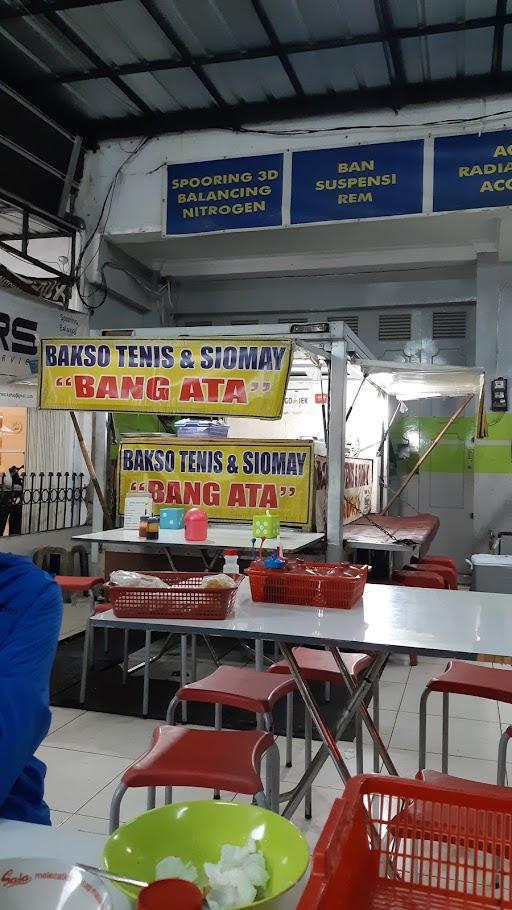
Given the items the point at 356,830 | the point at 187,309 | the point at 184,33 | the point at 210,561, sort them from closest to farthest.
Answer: the point at 356,830, the point at 210,561, the point at 184,33, the point at 187,309

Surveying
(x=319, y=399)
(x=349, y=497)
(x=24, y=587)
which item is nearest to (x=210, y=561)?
(x=349, y=497)

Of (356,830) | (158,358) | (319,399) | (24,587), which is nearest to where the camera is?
(356,830)

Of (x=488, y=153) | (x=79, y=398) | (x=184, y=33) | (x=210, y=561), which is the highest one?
(x=184, y=33)

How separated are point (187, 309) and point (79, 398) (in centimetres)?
482

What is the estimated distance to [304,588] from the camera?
2.85m

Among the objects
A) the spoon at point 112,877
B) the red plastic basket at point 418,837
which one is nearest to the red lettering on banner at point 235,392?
the red plastic basket at point 418,837

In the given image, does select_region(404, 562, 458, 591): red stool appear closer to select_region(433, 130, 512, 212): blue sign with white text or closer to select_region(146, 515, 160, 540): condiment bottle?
select_region(146, 515, 160, 540): condiment bottle

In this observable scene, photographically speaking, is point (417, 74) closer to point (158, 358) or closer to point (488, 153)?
point (488, 153)

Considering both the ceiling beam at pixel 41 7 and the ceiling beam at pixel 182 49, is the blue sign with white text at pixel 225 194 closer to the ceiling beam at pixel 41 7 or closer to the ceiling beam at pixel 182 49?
the ceiling beam at pixel 182 49

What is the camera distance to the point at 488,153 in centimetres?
650

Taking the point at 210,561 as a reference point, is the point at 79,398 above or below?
above

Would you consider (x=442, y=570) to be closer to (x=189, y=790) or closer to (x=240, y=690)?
(x=189, y=790)

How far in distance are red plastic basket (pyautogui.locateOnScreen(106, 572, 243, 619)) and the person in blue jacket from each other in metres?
0.98

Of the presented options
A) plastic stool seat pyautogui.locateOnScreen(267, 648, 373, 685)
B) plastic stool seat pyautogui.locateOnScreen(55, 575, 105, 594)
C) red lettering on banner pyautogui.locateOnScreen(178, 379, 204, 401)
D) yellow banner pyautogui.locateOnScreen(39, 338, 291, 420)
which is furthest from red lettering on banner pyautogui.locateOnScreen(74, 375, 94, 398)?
plastic stool seat pyautogui.locateOnScreen(267, 648, 373, 685)
